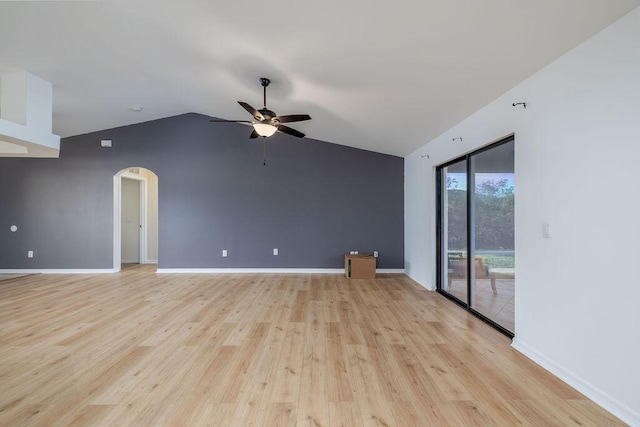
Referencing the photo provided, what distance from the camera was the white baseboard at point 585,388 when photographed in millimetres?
1671

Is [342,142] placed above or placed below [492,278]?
above

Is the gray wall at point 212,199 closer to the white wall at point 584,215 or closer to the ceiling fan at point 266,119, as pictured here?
the ceiling fan at point 266,119

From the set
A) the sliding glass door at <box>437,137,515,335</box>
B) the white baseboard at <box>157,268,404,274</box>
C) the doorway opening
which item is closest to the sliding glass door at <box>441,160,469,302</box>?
the sliding glass door at <box>437,137,515,335</box>

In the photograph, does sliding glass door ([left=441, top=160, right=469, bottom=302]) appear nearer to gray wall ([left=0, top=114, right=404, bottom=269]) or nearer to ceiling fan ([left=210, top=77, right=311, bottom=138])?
gray wall ([left=0, top=114, right=404, bottom=269])

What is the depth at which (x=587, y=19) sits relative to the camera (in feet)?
5.89

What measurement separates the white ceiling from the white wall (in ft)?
0.82

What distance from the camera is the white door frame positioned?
19.7ft

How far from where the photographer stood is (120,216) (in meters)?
6.25

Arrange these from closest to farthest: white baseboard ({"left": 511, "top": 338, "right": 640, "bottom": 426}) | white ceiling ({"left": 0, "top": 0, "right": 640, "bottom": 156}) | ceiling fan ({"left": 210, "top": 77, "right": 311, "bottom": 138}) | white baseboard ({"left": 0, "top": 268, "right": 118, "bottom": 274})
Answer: white baseboard ({"left": 511, "top": 338, "right": 640, "bottom": 426}) → white ceiling ({"left": 0, "top": 0, "right": 640, "bottom": 156}) → ceiling fan ({"left": 210, "top": 77, "right": 311, "bottom": 138}) → white baseboard ({"left": 0, "top": 268, "right": 118, "bottom": 274})

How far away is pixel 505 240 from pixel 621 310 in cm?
137

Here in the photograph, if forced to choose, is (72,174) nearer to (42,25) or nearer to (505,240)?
(42,25)

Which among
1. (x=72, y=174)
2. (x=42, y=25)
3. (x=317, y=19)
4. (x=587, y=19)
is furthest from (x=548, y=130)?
(x=72, y=174)

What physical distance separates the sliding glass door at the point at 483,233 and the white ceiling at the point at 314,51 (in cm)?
66

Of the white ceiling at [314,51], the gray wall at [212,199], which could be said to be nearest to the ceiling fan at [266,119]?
the white ceiling at [314,51]
